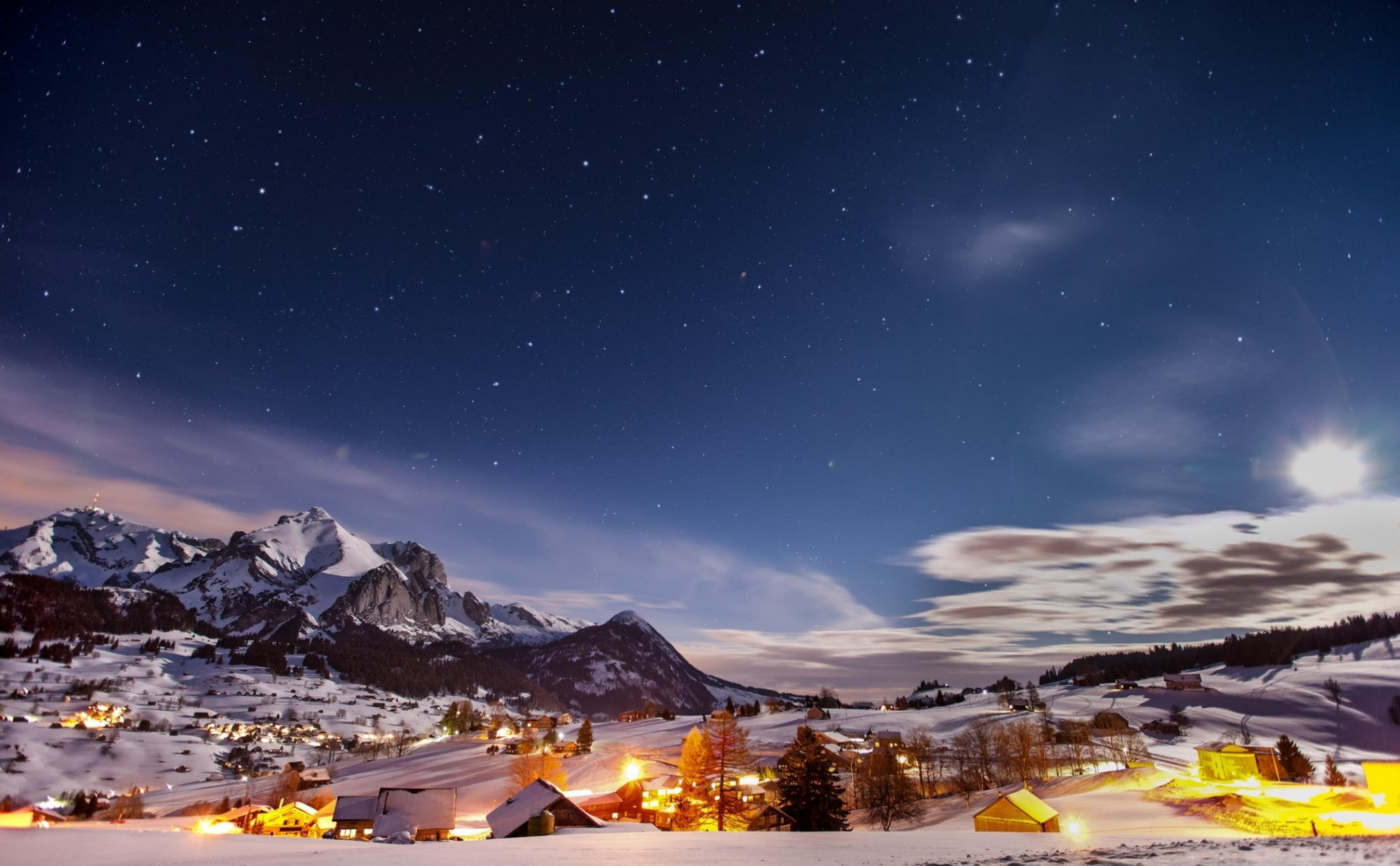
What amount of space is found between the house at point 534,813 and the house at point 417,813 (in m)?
5.98

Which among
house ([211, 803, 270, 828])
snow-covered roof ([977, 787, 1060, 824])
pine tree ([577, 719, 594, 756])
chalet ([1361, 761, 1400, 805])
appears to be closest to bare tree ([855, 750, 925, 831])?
snow-covered roof ([977, 787, 1060, 824])

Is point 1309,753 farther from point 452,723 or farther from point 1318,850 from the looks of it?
point 452,723

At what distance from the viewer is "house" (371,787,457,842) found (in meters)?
46.2

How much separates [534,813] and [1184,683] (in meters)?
159

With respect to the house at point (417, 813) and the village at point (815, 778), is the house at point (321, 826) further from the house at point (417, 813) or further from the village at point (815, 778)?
the house at point (417, 813)

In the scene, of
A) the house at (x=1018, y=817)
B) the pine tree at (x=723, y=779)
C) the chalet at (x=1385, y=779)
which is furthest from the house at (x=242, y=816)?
the chalet at (x=1385, y=779)

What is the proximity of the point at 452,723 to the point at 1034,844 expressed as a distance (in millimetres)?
176793

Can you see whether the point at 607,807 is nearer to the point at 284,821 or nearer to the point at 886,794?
the point at 886,794

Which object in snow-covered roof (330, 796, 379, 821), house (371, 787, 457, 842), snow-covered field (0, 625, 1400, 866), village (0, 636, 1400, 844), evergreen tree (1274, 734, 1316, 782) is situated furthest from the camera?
evergreen tree (1274, 734, 1316, 782)

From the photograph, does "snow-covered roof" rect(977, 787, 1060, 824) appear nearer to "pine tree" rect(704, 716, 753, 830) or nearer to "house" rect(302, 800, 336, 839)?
"pine tree" rect(704, 716, 753, 830)

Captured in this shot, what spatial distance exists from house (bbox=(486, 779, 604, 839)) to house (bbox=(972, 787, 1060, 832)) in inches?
943

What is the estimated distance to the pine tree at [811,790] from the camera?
39.9 m

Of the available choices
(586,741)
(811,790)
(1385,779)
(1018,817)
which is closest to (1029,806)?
(1018,817)

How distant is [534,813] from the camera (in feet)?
134
